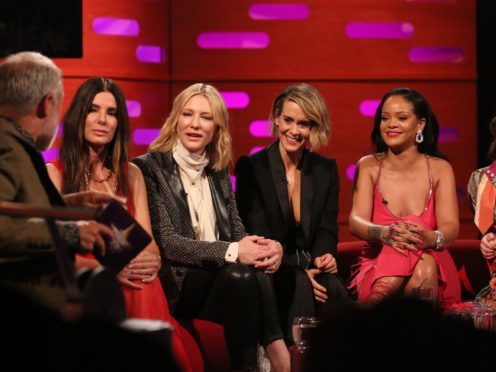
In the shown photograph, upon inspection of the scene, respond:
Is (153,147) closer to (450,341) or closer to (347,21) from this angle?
(347,21)

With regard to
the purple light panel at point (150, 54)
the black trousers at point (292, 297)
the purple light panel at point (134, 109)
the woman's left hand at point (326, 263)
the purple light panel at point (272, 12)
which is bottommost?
the black trousers at point (292, 297)

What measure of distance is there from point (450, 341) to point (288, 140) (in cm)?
300

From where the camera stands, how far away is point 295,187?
14.4 ft

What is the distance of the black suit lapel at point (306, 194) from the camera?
4320mm

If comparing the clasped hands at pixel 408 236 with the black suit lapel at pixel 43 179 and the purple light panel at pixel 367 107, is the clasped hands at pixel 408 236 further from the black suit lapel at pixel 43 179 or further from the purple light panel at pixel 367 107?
the black suit lapel at pixel 43 179

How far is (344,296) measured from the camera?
161 inches

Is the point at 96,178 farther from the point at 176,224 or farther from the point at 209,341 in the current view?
the point at 209,341

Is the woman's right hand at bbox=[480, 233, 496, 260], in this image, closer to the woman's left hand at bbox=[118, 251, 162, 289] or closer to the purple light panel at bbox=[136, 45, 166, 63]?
the woman's left hand at bbox=[118, 251, 162, 289]

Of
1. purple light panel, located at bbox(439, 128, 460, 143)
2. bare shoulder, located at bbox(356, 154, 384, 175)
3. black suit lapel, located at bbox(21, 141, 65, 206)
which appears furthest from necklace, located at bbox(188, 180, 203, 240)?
purple light panel, located at bbox(439, 128, 460, 143)

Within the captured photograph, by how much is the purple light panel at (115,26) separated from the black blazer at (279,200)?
1.47 metres

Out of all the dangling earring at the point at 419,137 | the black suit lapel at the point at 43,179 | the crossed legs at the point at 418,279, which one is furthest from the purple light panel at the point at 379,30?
the black suit lapel at the point at 43,179

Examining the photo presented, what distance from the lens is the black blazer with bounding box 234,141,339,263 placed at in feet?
14.1

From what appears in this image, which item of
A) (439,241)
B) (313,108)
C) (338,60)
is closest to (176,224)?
(313,108)

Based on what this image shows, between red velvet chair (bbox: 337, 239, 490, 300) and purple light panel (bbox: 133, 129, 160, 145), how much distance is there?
146 centimetres
